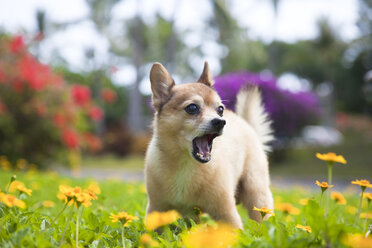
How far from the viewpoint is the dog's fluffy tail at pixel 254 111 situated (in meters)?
4.25

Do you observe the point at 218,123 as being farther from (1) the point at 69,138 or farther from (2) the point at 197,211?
(1) the point at 69,138

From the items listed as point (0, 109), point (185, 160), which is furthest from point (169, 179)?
point (0, 109)

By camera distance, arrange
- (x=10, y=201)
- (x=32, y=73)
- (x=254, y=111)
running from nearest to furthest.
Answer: (x=10, y=201)
(x=254, y=111)
(x=32, y=73)

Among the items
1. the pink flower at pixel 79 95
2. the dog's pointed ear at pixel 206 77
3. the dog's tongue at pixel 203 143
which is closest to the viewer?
the dog's tongue at pixel 203 143

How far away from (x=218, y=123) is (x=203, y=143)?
0.86ft

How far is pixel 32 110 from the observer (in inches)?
415

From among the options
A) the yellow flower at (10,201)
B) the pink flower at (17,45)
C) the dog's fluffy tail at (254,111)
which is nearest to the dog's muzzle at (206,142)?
the yellow flower at (10,201)

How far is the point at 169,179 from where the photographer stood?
2.71 metres

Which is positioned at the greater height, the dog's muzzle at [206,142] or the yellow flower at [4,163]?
the dog's muzzle at [206,142]

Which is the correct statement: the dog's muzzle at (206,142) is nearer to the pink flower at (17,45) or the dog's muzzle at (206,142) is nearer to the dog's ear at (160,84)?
the dog's ear at (160,84)

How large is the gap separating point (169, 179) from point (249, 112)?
1.93 meters

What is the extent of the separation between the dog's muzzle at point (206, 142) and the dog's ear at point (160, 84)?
0.52 m

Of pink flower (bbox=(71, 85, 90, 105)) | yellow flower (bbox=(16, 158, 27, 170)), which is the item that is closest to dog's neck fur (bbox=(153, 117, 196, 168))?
yellow flower (bbox=(16, 158, 27, 170))

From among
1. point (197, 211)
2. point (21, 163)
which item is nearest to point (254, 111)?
point (197, 211)
